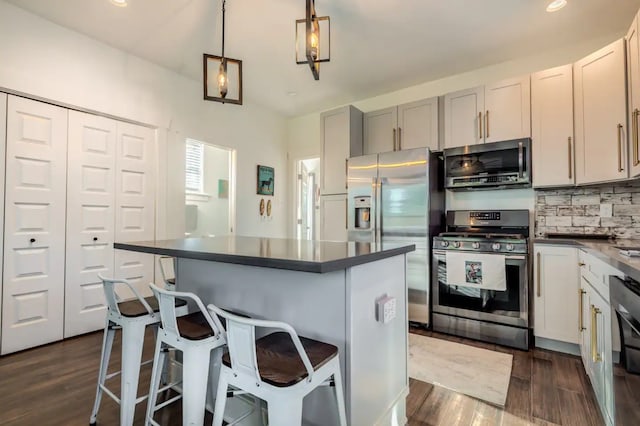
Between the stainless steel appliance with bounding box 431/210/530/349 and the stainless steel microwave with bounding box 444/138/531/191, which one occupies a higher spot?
the stainless steel microwave with bounding box 444/138/531/191

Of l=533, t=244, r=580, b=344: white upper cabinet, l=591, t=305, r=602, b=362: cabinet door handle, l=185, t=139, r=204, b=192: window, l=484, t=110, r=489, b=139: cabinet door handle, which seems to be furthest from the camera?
l=185, t=139, r=204, b=192: window

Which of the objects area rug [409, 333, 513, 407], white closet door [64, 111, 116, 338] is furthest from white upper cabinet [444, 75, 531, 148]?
white closet door [64, 111, 116, 338]

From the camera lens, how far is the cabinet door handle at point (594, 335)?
69.0 inches

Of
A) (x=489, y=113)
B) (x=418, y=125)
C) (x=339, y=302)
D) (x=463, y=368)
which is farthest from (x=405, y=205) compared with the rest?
(x=339, y=302)

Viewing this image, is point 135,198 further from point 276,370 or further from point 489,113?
point 489,113

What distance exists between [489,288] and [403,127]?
202 cm

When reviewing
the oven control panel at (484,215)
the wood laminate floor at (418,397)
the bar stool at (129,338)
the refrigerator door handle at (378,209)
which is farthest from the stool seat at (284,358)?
the oven control panel at (484,215)

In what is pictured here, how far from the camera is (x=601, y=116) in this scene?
8.41ft

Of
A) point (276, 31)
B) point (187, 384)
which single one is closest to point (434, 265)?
point (187, 384)

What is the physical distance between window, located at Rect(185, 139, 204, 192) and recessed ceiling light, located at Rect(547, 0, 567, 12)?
3854mm

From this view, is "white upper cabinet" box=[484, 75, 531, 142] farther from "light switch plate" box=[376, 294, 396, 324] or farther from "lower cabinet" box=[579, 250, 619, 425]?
"light switch plate" box=[376, 294, 396, 324]

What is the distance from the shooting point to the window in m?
4.25

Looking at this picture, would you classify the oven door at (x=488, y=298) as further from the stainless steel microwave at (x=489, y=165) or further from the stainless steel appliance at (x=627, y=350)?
the stainless steel appliance at (x=627, y=350)

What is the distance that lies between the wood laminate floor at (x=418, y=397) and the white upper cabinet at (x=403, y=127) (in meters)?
2.36
